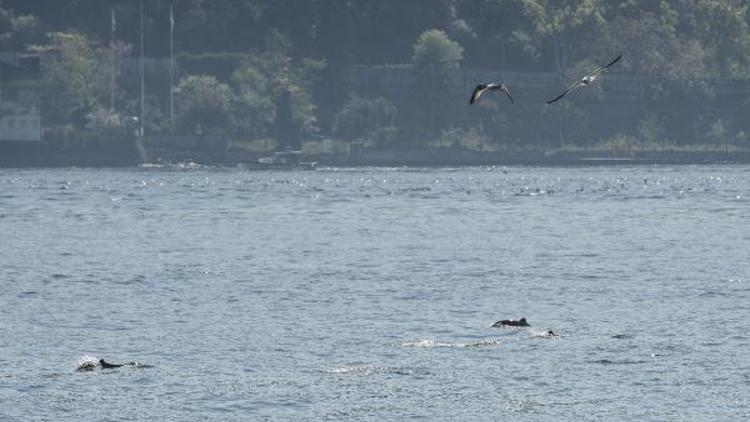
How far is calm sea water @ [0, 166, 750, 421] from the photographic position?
162 ft

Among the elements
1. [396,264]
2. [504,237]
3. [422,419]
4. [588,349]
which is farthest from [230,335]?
[504,237]

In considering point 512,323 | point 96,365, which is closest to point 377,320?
point 512,323

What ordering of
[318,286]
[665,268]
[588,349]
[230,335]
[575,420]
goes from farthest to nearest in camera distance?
[665,268]
[318,286]
[230,335]
[588,349]
[575,420]

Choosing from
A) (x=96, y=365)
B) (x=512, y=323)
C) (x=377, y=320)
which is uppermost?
(x=512, y=323)

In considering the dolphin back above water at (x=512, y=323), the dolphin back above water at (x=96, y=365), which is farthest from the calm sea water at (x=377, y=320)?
the dolphin back above water at (x=512, y=323)

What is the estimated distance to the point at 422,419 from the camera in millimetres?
46906

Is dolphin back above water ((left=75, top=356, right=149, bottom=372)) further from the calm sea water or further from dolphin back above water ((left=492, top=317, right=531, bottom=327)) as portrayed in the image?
dolphin back above water ((left=492, top=317, right=531, bottom=327))

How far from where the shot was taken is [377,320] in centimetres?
6688

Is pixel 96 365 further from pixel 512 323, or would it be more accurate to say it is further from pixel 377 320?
pixel 512 323

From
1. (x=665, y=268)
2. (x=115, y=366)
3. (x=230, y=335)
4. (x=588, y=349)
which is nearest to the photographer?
(x=115, y=366)

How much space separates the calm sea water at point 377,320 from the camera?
4947 centimetres

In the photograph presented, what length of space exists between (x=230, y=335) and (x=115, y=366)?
885cm

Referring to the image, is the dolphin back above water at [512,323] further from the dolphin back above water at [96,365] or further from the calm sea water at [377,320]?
the dolphin back above water at [96,365]

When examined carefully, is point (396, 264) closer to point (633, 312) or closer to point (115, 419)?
point (633, 312)
